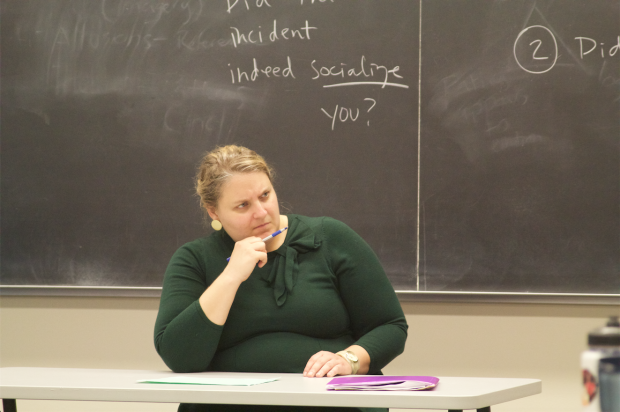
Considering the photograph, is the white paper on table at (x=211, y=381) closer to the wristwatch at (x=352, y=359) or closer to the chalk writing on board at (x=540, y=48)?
the wristwatch at (x=352, y=359)

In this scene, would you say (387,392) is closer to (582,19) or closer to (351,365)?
(351,365)

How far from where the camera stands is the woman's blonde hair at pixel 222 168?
1700 millimetres

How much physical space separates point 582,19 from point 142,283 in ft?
6.48

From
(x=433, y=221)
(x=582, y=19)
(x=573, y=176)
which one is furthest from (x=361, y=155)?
(x=582, y=19)

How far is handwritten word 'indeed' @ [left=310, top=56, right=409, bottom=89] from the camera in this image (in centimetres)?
239

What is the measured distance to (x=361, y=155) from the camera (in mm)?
2404

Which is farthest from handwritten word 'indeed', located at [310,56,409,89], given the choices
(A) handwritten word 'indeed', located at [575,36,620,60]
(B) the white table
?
(B) the white table

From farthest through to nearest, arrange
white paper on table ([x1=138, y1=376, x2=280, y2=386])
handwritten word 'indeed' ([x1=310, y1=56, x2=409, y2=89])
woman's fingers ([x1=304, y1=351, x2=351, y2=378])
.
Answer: handwritten word 'indeed' ([x1=310, y1=56, x2=409, y2=89]) < woman's fingers ([x1=304, y1=351, x2=351, y2=378]) < white paper on table ([x1=138, y1=376, x2=280, y2=386])

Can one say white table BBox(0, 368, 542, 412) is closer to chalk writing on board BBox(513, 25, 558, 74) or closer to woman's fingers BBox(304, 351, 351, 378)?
woman's fingers BBox(304, 351, 351, 378)

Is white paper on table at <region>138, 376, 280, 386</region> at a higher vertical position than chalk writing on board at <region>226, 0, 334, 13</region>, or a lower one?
lower

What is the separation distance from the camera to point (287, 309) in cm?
163

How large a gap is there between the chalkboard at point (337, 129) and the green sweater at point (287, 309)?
0.70 m

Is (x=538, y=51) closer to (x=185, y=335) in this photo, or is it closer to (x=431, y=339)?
(x=431, y=339)

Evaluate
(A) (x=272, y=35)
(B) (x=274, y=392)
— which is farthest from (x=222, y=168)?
(A) (x=272, y=35)
